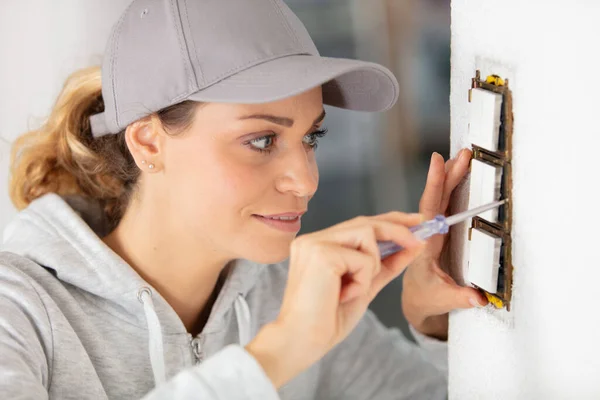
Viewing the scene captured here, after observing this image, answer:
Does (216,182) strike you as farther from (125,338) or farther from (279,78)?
(125,338)

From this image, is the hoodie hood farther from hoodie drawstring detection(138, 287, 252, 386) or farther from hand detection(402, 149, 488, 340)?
hand detection(402, 149, 488, 340)

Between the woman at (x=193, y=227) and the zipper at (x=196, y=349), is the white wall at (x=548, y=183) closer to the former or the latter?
the woman at (x=193, y=227)

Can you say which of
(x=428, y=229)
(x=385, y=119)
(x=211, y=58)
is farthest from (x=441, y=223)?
(x=385, y=119)

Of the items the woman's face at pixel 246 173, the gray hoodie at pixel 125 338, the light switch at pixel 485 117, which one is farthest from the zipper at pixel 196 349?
the light switch at pixel 485 117

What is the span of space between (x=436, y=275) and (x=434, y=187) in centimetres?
14

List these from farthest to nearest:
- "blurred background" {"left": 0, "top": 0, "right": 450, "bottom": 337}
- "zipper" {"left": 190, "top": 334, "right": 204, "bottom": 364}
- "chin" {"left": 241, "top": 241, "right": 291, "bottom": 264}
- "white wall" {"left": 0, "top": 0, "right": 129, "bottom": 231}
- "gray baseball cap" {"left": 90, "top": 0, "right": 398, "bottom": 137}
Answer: "blurred background" {"left": 0, "top": 0, "right": 450, "bottom": 337} < "white wall" {"left": 0, "top": 0, "right": 129, "bottom": 231} < "zipper" {"left": 190, "top": 334, "right": 204, "bottom": 364} < "chin" {"left": 241, "top": 241, "right": 291, "bottom": 264} < "gray baseball cap" {"left": 90, "top": 0, "right": 398, "bottom": 137}

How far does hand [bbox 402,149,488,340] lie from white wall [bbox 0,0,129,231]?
81 cm

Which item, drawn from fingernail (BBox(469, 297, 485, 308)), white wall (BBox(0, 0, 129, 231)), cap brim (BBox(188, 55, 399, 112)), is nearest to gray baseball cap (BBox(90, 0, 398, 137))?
cap brim (BBox(188, 55, 399, 112))

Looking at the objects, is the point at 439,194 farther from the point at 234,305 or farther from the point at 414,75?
the point at 414,75

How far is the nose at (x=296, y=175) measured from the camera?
3.54 ft

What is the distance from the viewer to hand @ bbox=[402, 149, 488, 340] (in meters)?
1.05

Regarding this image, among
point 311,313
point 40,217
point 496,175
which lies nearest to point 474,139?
point 496,175

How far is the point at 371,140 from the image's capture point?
2273mm

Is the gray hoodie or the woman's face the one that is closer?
the gray hoodie
